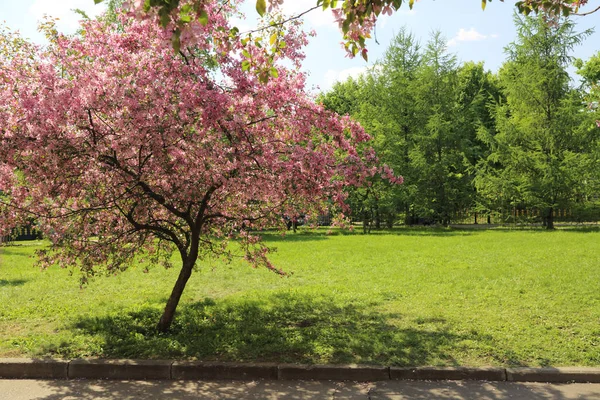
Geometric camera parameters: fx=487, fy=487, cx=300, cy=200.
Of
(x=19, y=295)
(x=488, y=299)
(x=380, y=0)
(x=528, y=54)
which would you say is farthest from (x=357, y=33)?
(x=528, y=54)

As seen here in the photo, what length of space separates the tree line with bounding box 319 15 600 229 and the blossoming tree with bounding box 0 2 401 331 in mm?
18349

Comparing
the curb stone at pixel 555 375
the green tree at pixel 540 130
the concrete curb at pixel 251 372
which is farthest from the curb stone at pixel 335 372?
the green tree at pixel 540 130

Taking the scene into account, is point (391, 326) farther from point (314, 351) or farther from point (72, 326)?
point (72, 326)

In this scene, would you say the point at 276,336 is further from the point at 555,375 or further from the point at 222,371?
the point at 555,375

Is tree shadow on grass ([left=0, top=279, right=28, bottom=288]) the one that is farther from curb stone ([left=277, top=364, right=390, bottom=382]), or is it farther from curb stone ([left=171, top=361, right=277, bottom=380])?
curb stone ([left=277, top=364, right=390, bottom=382])

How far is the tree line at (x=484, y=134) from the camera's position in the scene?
28641 millimetres

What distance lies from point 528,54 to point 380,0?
30.4 m

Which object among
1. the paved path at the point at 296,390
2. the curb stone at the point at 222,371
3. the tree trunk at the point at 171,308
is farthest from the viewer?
the tree trunk at the point at 171,308

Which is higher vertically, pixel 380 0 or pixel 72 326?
pixel 380 0

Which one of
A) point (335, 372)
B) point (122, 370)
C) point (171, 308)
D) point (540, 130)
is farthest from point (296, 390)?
Answer: point (540, 130)

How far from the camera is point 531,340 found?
248 inches

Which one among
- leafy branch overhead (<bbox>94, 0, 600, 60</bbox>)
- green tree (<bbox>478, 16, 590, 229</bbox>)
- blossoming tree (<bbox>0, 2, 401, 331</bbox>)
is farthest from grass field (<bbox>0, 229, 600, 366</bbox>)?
green tree (<bbox>478, 16, 590, 229</bbox>)

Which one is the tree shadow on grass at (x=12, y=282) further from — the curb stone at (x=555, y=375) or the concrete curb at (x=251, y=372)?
the curb stone at (x=555, y=375)

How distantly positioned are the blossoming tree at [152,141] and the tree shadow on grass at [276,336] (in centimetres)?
68
